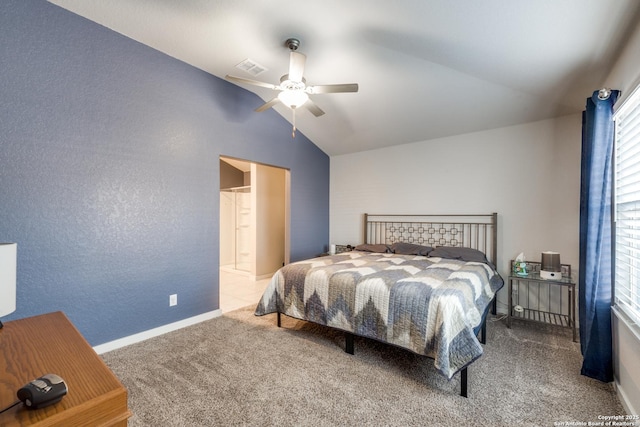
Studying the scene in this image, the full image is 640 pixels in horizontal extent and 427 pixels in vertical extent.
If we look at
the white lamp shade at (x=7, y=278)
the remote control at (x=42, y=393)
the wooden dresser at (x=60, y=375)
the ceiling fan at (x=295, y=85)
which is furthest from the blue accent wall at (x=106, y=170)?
the remote control at (x=42, y=393)

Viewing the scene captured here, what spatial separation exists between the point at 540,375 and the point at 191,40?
407cm

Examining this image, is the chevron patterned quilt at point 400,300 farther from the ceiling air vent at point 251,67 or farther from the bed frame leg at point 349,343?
the ceiling air vent at point 251,67

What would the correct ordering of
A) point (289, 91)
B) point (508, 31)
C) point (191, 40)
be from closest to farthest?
point (508, 31) < point (289, 91) < point (191, 40)

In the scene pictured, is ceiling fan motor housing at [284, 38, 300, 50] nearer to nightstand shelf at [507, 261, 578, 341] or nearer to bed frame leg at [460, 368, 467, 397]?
bed frame leg at [460, 368, 467, 397]

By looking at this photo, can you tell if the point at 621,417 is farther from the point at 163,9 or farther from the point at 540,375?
the point at 163,9

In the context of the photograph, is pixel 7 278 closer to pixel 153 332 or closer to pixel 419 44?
pixel 153 332

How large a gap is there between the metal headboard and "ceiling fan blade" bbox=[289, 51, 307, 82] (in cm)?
273

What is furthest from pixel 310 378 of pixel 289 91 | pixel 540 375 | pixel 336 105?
pixel 336 105

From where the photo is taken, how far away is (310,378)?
2.07 m

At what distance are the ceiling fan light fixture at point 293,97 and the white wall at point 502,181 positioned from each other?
7.64 feet

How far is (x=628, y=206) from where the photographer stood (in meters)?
1.83

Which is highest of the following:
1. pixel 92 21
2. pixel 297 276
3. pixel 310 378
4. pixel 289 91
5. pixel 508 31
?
pixel 92 21

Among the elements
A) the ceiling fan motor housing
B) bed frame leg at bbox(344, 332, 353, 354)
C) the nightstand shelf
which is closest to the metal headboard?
the nightstand shelf

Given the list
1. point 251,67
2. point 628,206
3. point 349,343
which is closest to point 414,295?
point 349,343
